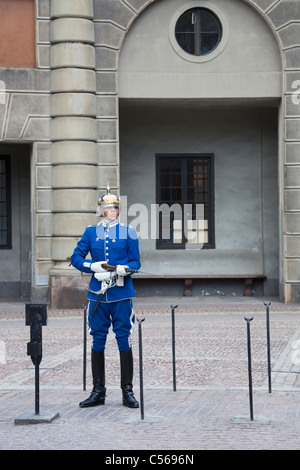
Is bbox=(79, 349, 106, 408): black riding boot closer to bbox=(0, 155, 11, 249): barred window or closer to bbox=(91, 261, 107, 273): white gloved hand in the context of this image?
bbox=(91, 261, 107, 273): white gloved hand

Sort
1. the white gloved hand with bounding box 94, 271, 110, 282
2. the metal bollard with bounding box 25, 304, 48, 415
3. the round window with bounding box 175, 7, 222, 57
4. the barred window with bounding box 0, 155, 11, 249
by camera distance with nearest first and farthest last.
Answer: the metal bollard with bounding box 25, 304, 48, 415 < the white gloved hand with bounding box 94, 271, 110, 282 < the round window with bounding box 175, 7, 222, 57 < the barred window with bounding box 0, 155, 11, 249

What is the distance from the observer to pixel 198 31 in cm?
1939

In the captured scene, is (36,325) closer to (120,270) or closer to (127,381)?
(120,270)

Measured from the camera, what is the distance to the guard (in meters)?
8.83

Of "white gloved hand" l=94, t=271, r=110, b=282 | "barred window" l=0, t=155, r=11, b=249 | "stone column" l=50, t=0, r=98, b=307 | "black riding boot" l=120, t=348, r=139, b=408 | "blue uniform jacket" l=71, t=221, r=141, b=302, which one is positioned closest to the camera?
"black riding boot" l=120, t=348, r=139, b=408

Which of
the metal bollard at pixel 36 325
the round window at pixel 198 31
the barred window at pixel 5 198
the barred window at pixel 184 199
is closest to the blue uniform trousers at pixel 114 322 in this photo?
the metal bollard at pixel 36 325

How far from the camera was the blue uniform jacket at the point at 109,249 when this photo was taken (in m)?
8.97

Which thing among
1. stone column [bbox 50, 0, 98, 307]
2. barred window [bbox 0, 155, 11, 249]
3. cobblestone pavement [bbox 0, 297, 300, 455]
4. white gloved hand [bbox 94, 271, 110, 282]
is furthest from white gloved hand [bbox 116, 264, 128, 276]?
barred window [bbox 0, 155, 11, 249]

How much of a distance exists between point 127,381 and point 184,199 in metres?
12.8

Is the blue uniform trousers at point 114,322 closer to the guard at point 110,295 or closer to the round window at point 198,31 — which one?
the guard at point 110,295

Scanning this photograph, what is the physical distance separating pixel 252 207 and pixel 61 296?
18.4 ft

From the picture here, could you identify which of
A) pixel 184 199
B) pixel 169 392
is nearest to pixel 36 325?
pixel 169 392

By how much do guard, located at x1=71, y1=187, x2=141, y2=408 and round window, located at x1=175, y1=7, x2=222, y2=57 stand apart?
10950mm
